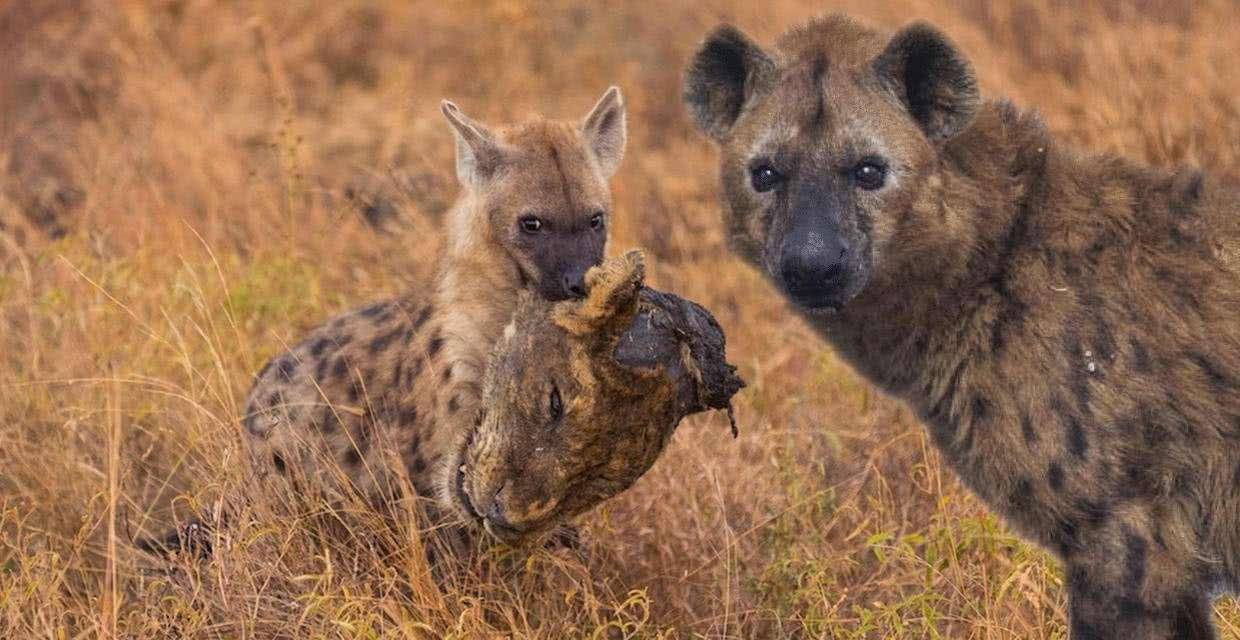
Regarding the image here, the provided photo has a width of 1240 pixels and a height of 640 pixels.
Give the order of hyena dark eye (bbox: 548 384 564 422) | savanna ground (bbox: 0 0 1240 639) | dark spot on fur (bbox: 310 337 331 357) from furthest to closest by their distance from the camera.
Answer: dark spot on fur (bbox: 310 337 331 357), savanna ground (bbox: 0 0 1240 639), hyena dark eye (bbox: 548 384 564 422)

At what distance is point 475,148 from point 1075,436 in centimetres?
197

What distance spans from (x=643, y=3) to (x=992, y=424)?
7.10 metres

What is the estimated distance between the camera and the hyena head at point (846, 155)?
440cm

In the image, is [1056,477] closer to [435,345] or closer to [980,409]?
[980,409]

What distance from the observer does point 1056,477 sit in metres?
4.17

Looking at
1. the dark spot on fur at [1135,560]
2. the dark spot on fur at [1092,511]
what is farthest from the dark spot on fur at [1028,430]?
the dark spot on fur at [1135,560]

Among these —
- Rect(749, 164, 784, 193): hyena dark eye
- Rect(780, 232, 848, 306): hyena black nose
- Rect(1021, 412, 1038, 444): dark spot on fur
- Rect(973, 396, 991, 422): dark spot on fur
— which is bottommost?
Rect(973, 396, 991, 422): dark spot on fur

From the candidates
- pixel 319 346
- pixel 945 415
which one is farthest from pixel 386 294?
pixel 945 415

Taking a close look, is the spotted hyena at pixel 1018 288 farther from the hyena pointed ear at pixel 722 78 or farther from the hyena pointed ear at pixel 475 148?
the hyena pointed ear at pixel 475 148

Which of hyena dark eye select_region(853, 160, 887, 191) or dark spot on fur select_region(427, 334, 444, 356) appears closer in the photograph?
hyena dark eye select_region(853, 160, 887, 191)

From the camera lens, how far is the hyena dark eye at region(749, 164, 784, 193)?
4559 millimetres

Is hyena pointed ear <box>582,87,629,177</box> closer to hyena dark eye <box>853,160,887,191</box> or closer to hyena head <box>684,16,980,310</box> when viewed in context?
hyena head <box>684,16,980,310</box>

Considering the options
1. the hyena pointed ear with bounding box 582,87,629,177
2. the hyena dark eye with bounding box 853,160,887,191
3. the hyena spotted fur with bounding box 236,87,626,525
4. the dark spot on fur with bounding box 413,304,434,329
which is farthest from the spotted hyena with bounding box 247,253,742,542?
the hyena pointed ear with bounding box 582,87,629,177

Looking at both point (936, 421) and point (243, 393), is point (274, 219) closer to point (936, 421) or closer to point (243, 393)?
point (243, 393)
